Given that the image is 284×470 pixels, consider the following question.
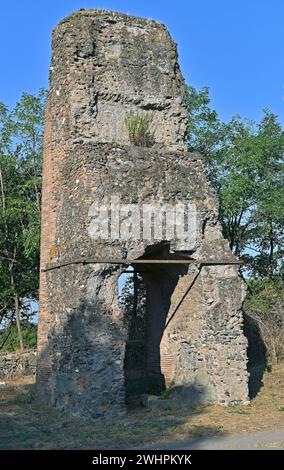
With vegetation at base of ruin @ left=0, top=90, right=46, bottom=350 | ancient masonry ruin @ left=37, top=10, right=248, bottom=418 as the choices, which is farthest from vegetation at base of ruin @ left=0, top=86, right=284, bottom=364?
ancient masonry ruin @ left=37, top=10, right=248, bottom=418

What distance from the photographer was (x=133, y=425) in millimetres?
11828

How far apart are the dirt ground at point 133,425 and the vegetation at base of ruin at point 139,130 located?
248 inches

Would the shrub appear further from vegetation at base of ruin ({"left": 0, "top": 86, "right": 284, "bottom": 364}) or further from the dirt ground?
the dirt ground

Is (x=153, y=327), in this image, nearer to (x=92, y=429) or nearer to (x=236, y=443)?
(x=92, y=429)

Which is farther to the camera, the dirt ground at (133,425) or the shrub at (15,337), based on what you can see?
the shrub at (15,337)

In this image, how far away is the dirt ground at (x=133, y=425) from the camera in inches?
410

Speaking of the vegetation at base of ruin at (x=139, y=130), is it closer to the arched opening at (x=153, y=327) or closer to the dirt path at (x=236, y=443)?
the arched opening at (x=153, y=327)

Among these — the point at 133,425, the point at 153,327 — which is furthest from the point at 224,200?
the point at 133,425

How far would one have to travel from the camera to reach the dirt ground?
34.2ft

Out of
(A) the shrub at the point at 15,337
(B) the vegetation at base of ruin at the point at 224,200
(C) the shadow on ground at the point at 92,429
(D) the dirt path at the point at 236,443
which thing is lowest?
(C) the shadow on ground at the point at 92,429

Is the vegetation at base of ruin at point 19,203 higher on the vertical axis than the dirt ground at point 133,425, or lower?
higher

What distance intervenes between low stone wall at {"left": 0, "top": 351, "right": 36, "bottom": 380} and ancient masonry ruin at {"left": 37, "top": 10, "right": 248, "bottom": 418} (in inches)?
208

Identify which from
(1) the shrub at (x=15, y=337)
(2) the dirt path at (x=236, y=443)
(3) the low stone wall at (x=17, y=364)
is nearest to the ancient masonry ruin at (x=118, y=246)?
(2) the dirt path at (x=236, y=443)

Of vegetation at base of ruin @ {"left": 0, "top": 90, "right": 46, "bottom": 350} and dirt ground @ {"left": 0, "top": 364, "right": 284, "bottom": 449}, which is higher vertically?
vegetation at base of ruin @ {"left": 0, "top": 90, "right": 46, "bottom": 350}
